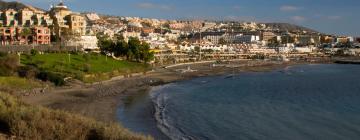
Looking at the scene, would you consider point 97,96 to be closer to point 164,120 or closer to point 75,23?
point 164,120

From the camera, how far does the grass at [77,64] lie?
5319 cm

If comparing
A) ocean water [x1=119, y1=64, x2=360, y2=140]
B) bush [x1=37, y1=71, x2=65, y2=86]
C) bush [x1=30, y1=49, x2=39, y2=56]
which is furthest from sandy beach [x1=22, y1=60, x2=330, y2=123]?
bush [x1=30, y1=49, x2=39, y2=56]

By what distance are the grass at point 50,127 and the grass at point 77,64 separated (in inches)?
1404

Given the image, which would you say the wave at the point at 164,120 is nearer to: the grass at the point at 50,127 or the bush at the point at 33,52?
the grass at the point at 50,127

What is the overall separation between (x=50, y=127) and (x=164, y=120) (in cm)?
1679

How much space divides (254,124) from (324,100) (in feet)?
59.2

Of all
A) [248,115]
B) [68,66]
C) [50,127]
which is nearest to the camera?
[50,127]

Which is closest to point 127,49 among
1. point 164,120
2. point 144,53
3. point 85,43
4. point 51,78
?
point 144,53

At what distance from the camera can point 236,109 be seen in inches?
1487

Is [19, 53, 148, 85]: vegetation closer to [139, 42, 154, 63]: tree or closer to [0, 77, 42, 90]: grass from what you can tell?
[0, 77, 42, 90]: grass

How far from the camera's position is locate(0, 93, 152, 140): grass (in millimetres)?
13961

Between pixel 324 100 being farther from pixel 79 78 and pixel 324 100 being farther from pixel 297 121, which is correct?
pixel 79 78

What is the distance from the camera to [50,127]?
14.4m

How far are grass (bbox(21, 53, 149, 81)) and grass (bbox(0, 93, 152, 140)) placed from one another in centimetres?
3567
